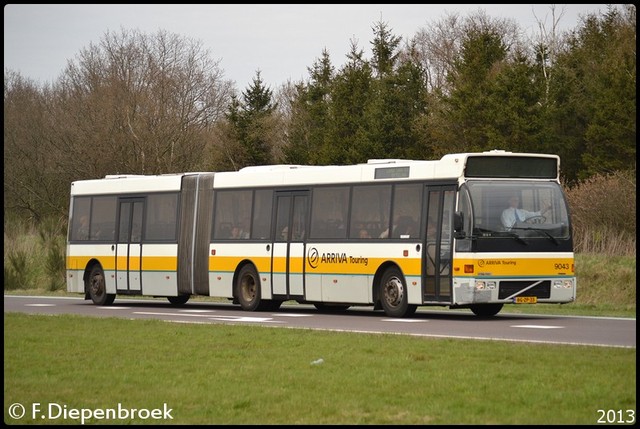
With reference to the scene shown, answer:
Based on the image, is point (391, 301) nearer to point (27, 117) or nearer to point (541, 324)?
point (541, 324)

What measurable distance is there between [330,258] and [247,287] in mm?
2946

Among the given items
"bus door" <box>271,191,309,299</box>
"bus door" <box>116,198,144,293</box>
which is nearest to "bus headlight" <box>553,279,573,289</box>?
"bus door" <box>271,191,309,299</box>

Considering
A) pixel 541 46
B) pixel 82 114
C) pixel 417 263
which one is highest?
pixel 541 46

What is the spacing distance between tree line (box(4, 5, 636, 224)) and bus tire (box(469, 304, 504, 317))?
35916 mm

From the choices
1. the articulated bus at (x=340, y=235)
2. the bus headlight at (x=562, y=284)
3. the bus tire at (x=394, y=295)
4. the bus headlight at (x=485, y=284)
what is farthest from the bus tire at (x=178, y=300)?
the bus headlight at (x=562, y=284)

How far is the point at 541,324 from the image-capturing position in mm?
22516

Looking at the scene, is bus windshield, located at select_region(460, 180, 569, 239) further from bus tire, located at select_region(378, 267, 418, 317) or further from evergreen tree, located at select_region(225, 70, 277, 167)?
evergreen tree, located at select_region(225, 70, 277, 167)

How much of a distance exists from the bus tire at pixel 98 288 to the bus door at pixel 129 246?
24.2 inches

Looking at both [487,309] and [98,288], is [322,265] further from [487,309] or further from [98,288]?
[98,288]

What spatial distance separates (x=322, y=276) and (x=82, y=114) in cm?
4315

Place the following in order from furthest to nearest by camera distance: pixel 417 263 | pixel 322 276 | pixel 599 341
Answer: pixel 322 276 → pixel 417 263 → pixel 599 341

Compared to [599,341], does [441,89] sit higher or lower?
higher

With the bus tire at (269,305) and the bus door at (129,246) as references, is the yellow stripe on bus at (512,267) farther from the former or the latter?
the bus door at (129,246)

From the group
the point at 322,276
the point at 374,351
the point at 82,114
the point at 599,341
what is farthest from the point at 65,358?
the point at 82,114
